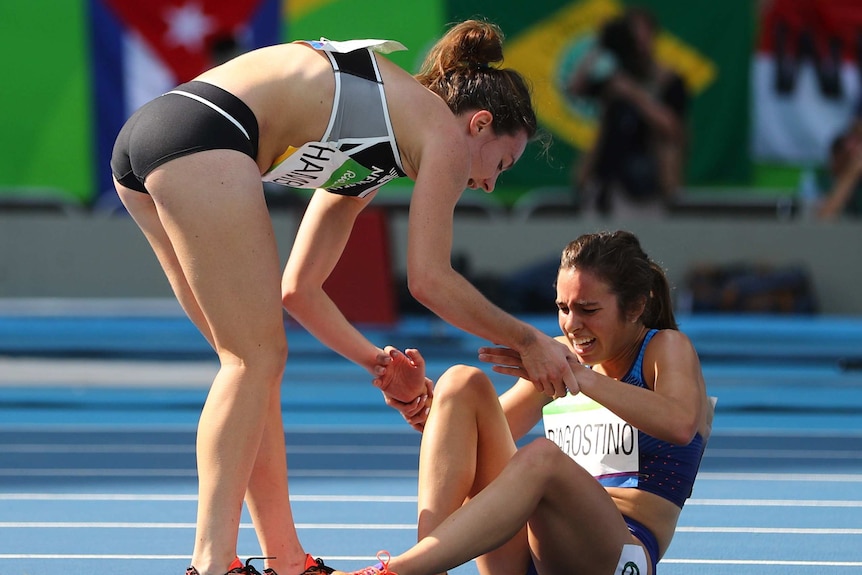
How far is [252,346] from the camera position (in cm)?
341

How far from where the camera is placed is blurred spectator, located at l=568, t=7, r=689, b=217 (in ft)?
41.5

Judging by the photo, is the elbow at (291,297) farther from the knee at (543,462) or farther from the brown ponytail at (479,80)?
the knee at (543,462)

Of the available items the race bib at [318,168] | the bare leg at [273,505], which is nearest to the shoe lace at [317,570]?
the bare leg at [273,505]

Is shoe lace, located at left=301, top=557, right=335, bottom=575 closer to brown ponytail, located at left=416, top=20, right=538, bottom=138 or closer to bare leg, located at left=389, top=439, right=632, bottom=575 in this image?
bare leg, located at left=389, top=439, right=632, bottom=575

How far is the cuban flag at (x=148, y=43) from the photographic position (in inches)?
526

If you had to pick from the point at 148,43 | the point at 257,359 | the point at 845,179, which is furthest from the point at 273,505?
the point at 148,43

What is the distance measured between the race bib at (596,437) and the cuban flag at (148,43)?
1003cm

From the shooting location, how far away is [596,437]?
3.78 m

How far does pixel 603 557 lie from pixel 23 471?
11.4 feet

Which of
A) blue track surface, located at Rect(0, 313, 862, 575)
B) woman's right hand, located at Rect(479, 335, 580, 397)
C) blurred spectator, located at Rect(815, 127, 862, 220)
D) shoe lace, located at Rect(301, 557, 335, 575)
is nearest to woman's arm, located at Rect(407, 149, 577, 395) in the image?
woman's right hand, located at Rect(479, 335, 580, 397)

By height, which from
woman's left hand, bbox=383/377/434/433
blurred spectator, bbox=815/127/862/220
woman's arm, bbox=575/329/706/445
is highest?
blurred spectator, bbox=815/127/862/220

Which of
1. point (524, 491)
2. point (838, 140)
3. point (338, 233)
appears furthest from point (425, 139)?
point (838, 140)

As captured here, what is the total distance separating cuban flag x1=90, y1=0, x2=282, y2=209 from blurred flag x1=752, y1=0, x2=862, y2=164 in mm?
4821

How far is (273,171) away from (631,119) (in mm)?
9451
